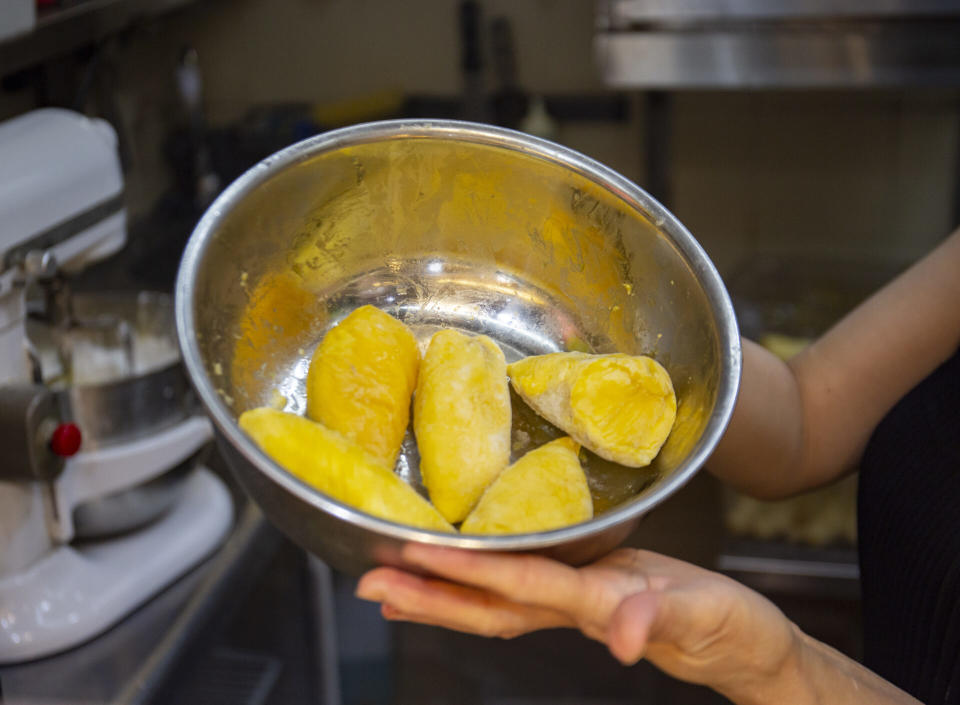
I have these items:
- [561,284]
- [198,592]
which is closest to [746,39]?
[561,284]

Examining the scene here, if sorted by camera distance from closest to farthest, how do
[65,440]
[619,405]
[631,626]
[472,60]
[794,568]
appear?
[631,626] → [619,405] → [65,440] → [794,568] → [472,60]

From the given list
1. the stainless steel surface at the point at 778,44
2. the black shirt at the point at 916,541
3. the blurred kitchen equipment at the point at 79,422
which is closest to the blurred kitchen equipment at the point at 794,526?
the stainless steel surface at the point at 778,44

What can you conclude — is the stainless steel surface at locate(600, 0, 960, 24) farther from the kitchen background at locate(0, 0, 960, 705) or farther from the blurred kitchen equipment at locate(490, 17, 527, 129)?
the blurred kitchen equipment at locate(490, 17, 527, 129)

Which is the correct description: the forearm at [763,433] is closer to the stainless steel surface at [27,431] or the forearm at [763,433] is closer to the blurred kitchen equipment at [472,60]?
the stainless steel surface at [27,431]

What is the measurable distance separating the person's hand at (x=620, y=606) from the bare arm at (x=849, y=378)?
30 cm

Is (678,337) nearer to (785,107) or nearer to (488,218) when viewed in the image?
(488,218)

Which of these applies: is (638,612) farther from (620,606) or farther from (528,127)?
(528,127)

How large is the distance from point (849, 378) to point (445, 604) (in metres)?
0.56

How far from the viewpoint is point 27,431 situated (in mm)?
923

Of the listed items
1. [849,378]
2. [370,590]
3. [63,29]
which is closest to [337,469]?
[370,590]

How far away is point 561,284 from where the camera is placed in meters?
0.75

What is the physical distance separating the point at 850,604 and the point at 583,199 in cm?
153

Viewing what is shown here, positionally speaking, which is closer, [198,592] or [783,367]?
[783,367]

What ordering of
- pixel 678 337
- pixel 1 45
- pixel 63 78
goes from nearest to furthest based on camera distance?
pixel 678 337, pixel 1 45, pixel 63 78
